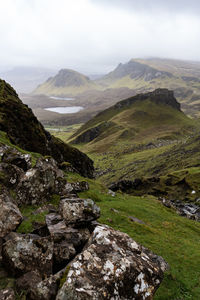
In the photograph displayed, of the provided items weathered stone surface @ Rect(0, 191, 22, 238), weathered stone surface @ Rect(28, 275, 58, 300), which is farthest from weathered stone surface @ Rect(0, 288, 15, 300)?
weathered stone surface @ Rect(0, 191, 22, 238)

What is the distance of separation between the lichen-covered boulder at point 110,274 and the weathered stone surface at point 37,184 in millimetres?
13825

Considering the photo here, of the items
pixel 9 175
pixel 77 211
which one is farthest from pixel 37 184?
pixel 77 211

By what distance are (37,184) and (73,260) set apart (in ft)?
47.3

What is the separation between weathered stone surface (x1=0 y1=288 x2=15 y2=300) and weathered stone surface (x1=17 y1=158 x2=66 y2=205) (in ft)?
44.7

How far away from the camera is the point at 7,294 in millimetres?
13562

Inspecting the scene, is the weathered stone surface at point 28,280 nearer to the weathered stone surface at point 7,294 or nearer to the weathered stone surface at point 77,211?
the weathered stone surface at point 7,294

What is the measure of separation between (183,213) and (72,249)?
52.4m

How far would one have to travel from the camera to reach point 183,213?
62.0 meters

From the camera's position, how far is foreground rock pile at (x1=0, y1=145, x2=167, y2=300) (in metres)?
13.2

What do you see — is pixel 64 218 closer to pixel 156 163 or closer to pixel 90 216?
pixel 90 216

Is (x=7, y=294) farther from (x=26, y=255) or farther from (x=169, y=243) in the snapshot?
(x=169, y=243)

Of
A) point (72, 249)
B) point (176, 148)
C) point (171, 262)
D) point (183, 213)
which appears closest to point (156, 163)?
point (176, 148)

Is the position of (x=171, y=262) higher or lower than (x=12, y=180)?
lower

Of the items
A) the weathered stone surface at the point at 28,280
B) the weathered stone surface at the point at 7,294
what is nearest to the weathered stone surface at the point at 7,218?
the weathered stone surface at the point at 28,280
